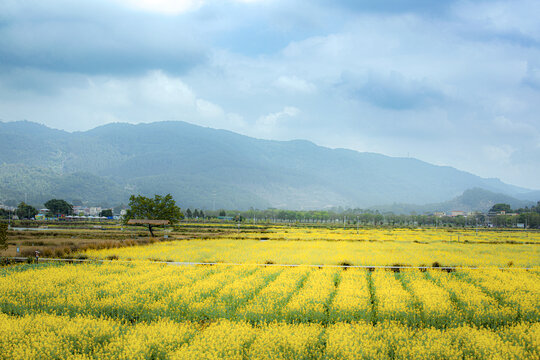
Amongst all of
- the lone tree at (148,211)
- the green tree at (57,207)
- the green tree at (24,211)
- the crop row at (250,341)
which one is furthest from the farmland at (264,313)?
the green tree at (57,207)

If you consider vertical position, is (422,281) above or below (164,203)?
below

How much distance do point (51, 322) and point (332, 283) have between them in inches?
493

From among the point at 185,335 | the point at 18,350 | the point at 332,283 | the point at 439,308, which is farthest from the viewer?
the point at 332,283

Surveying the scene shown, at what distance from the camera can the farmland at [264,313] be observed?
11062 mm

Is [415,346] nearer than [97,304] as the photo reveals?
Yes

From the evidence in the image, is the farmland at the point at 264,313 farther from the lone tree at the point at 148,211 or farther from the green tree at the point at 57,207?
the green tree at the point at 57,207

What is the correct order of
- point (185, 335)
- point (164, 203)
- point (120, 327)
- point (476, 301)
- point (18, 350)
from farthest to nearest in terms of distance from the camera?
point (164, 203) → point (476, 301) → point (120, 327) → point (185, 335) → point (18, 350)

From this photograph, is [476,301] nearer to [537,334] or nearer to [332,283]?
[537,334]

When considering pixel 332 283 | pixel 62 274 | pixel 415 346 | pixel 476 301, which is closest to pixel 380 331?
pixel 415 346

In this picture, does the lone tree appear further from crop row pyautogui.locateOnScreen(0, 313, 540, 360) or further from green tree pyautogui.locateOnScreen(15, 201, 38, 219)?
green tree pyautogui.locateOnScreen(15, 201, 38, 219)

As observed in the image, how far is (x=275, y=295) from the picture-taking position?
16.8 meters

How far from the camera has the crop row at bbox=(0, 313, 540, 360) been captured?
423 inches

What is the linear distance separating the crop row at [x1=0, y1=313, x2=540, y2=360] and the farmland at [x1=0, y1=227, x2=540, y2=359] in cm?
4

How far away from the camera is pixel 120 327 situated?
12859mm
